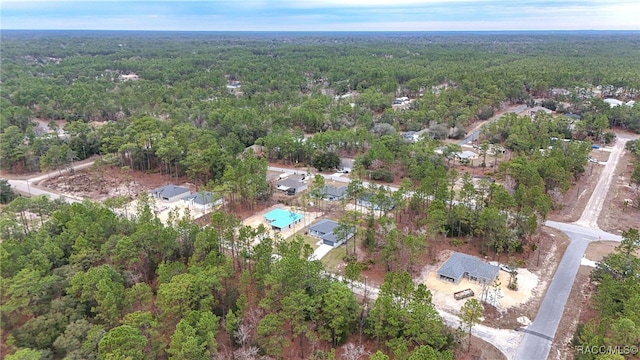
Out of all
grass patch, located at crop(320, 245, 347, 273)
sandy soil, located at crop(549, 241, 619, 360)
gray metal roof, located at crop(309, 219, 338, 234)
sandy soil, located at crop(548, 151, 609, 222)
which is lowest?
grass patch, located at crop(320, 245, 347, 273)

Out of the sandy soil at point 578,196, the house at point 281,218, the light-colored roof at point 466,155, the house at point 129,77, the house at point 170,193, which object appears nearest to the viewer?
the house at point 281,218

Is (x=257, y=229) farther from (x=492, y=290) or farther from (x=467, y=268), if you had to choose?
(x=492, y=290)

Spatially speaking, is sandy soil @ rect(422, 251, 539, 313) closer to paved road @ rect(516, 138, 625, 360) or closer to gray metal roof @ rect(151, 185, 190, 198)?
paved road @ rect(516, 138, 625, 360)

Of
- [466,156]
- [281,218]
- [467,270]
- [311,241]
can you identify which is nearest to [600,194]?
[466,156]

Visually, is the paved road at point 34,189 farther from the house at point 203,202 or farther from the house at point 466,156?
the house at point 466,156

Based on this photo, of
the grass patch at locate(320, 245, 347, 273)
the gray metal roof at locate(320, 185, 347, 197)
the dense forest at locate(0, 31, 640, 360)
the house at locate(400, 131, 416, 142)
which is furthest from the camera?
the house at locate(400, 131, 416, 142)

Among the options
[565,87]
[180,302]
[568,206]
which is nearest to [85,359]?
[180,302]

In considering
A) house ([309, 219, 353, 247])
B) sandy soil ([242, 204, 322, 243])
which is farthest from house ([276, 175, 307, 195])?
house ([309, 219, 353, 247])

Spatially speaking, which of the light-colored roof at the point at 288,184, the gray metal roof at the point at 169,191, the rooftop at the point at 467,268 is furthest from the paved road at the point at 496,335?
the gray metal roof at the point at 169,191
